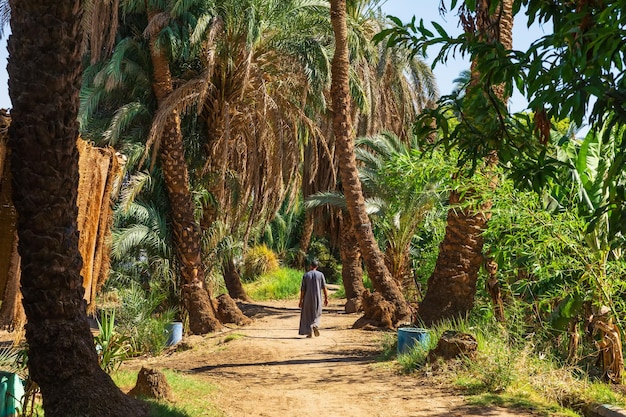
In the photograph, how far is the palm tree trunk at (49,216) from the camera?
6.41 m

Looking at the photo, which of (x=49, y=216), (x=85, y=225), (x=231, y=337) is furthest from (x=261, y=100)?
(x=49, y=216)

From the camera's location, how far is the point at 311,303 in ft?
53.1

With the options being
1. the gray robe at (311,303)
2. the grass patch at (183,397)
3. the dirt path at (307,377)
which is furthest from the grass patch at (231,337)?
the grass patch at (183,397)

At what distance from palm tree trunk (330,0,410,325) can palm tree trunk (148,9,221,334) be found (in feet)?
12.0

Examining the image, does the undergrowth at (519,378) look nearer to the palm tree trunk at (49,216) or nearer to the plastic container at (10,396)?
the palm tree trunk at (49,216)

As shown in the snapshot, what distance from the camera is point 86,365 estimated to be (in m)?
6.55

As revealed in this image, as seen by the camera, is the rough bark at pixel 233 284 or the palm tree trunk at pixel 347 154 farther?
the rough bark at pixel 233 284

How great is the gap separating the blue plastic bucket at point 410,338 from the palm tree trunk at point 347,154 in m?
5.68

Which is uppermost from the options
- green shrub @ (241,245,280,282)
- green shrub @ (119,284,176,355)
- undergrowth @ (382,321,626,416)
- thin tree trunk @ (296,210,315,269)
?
thin tree trunk @ (296,210,315,269)

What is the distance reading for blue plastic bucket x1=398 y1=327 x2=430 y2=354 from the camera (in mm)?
12078

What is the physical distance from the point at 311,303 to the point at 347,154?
4025mm

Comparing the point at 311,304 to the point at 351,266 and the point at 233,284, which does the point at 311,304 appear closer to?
the point at 351,266

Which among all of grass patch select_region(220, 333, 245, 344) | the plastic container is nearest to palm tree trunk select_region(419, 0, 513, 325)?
grass patch select_region(220, 333, 245, 344)

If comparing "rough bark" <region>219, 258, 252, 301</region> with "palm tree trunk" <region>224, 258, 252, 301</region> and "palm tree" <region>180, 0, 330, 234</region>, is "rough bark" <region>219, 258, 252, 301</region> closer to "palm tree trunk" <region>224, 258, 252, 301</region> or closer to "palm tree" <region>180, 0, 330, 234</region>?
"palm tree trunk" <region>224, 258, 252, 301</region>
